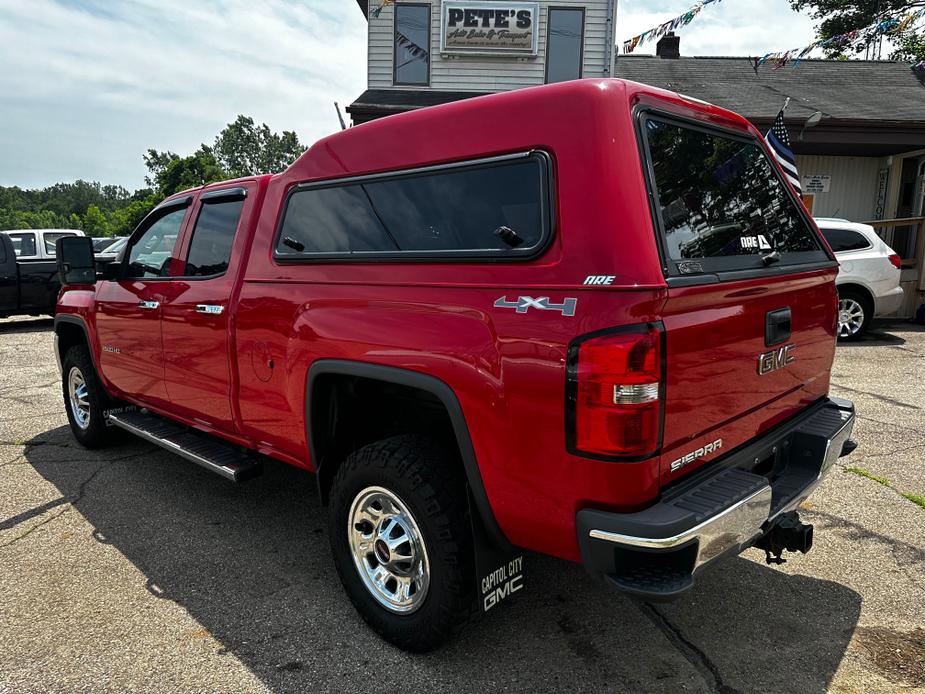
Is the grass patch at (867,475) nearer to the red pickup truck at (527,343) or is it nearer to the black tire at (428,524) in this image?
the red pickup truck at (527,343)

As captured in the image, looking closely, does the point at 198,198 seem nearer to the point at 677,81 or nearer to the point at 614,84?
the point at 614,84

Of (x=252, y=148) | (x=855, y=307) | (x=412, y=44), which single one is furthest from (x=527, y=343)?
(x=252, y=148)

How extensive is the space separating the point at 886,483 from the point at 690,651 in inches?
99.0

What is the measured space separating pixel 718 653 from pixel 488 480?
1.25m

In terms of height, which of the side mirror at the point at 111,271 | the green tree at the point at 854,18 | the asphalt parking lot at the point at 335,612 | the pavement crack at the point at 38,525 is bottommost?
the pavement crack at the point at 38,525

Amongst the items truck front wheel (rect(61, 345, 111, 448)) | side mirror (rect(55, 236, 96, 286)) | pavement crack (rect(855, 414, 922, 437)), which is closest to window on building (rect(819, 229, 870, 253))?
pavement crack (rect(855, 414, 922, 437))

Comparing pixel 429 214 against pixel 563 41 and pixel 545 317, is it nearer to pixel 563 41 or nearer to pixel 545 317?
pixel 545 317

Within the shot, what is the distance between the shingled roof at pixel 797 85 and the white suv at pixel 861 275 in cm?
397

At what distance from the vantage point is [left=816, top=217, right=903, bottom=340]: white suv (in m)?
9.06

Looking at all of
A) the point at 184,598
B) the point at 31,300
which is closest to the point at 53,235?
the point at 31,300

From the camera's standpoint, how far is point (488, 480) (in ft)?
7.42

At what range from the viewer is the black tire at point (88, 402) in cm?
493

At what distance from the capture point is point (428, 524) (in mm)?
2420

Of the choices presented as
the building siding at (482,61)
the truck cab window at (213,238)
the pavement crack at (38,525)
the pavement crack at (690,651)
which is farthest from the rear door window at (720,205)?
the building siding at (482,61)
